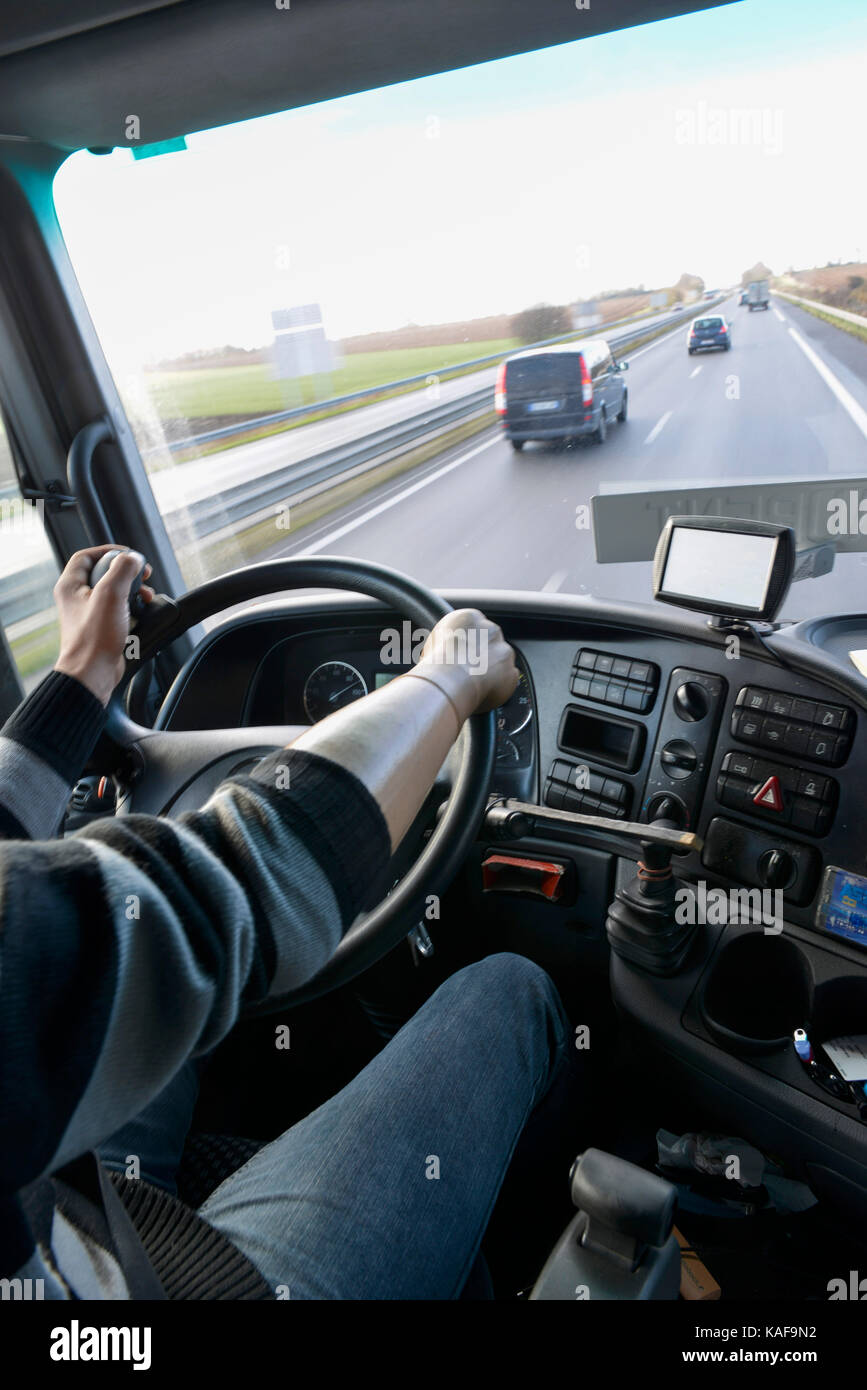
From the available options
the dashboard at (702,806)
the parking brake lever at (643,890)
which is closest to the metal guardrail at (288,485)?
the dashboard at (702,806)

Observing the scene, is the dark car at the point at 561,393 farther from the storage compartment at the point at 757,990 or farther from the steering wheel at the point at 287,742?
the storage compartment at the point at 757,990

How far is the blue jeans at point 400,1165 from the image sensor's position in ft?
3.43

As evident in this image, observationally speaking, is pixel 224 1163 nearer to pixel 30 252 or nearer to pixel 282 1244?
pixel 282 1244

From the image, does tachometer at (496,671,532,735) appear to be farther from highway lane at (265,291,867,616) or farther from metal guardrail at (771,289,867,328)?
metal guardrail at (771,289,867,328)

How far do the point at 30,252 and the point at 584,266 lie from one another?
1.35 metres

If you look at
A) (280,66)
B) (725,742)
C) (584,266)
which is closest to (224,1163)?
(725,742)

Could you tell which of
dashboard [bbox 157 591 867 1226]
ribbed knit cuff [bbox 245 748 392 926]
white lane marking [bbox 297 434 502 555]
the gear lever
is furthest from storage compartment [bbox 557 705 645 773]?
ribbed knit cuff [bbox 245 748 392 926]

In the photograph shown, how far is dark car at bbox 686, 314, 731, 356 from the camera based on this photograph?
1.68 metres

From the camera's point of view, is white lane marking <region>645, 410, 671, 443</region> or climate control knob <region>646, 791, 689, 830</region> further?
white lane marking <region>645, 410, 671, 443</region>

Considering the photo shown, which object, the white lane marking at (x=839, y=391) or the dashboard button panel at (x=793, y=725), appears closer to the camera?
the dashboard button panel at (x=793, y=725)

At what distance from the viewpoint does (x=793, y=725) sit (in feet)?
4.97

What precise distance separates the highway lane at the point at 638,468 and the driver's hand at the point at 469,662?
0.75 meters

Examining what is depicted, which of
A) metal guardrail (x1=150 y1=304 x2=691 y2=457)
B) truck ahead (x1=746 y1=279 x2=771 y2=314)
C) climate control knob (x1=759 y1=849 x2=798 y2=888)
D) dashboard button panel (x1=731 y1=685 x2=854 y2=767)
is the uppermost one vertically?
metal guardrail (x1=150 y1=304 x2=691 y2=457)

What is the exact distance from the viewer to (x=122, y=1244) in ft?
3.13
